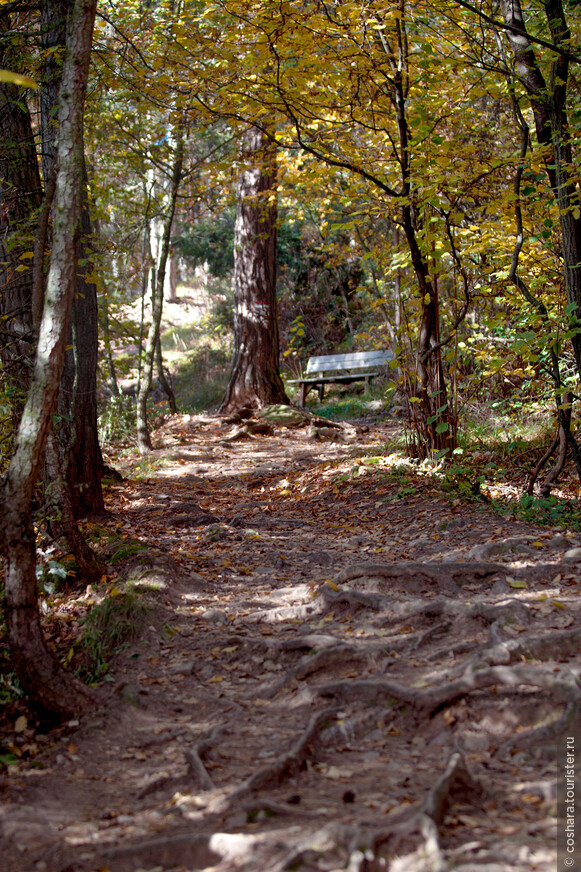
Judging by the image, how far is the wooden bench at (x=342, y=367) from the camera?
14.6 metres

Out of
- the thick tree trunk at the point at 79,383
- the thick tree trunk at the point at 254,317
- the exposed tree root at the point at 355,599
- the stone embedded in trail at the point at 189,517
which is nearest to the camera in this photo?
the exposed tree root at the point at 355,599

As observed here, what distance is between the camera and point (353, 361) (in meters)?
14.8

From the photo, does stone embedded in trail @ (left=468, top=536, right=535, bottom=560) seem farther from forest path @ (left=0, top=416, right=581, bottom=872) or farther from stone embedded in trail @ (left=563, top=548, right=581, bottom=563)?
stone embedded in trail @ (left=563, top=548, right=581, bottom=563)

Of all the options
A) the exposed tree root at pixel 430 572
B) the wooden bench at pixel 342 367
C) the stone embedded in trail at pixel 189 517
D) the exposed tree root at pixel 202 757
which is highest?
the wooden bench at pixel 342 367

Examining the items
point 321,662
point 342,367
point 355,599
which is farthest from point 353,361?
point 321,662

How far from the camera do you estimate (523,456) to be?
756 cm

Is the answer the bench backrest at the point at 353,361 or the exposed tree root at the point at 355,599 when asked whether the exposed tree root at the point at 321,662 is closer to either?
the exposed tree root at the point at 355,599

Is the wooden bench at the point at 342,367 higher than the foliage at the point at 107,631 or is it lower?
higher

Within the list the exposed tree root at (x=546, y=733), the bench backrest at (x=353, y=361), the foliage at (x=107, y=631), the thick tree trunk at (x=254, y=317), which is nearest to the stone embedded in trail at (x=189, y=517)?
the foliage at (x=107, y=631)

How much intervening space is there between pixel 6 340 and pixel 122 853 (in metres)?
3.92

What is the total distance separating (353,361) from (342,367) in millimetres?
270

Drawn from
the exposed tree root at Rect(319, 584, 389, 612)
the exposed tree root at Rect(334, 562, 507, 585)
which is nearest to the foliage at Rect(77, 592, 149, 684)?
the exposed tree root at Rect(319, 584, 389, 612)

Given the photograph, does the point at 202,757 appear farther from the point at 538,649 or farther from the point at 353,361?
the point at 353,361

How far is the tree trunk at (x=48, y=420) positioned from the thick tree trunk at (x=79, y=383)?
1655mm
